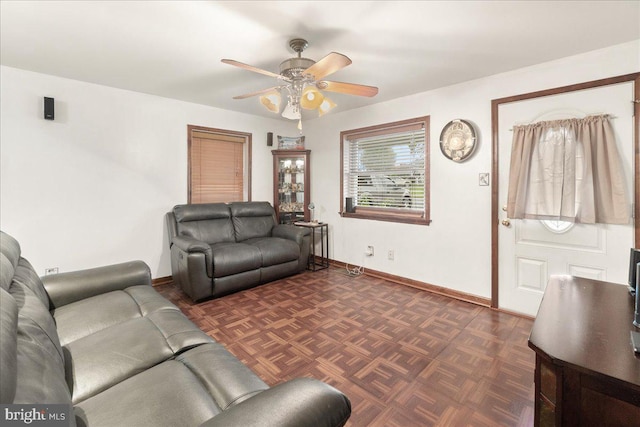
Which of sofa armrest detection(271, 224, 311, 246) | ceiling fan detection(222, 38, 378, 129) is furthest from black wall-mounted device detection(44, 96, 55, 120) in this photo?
sofa armrest detection(271, 224, 311, 246)

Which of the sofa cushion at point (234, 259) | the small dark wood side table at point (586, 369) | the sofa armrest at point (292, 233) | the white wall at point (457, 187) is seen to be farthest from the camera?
the sofa armrest at point (292, 233)

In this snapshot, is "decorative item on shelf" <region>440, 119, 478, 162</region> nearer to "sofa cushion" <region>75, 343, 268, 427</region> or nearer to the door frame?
the door frame

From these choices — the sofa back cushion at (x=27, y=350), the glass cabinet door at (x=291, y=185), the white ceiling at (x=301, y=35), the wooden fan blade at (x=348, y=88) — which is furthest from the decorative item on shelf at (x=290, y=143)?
the sofa back cushion at (x=27, y=350)

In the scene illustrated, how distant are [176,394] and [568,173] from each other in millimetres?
3183

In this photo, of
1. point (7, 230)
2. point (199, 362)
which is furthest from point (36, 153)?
point (199, 362)

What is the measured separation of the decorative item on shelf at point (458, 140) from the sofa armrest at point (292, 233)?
210 cm

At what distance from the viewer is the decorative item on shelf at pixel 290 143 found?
192 inches

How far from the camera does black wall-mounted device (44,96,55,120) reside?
2891 millimetres

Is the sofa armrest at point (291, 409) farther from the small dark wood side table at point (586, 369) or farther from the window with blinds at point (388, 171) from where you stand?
the window with blinds at point (388, 171)

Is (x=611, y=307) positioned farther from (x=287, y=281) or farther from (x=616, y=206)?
(x=287, y=281)

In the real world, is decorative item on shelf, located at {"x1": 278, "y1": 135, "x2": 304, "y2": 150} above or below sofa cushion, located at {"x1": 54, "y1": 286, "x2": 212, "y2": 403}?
above

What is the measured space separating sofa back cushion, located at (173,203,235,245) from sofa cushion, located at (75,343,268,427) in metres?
2.63

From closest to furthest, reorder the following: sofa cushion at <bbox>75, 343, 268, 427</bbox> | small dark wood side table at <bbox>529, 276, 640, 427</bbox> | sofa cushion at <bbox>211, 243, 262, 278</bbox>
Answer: small dark wood side table at <bbox>529, 276, 640, 427</bbox>, sofa cushion at <bbox>75, 343, 268, 427</bbox>, sofa cushion at <bbox>211, 243, 262, 278</bbox>

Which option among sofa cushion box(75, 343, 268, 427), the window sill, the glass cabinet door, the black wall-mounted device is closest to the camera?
sofa cushion box(75, 343, 268, 427)
